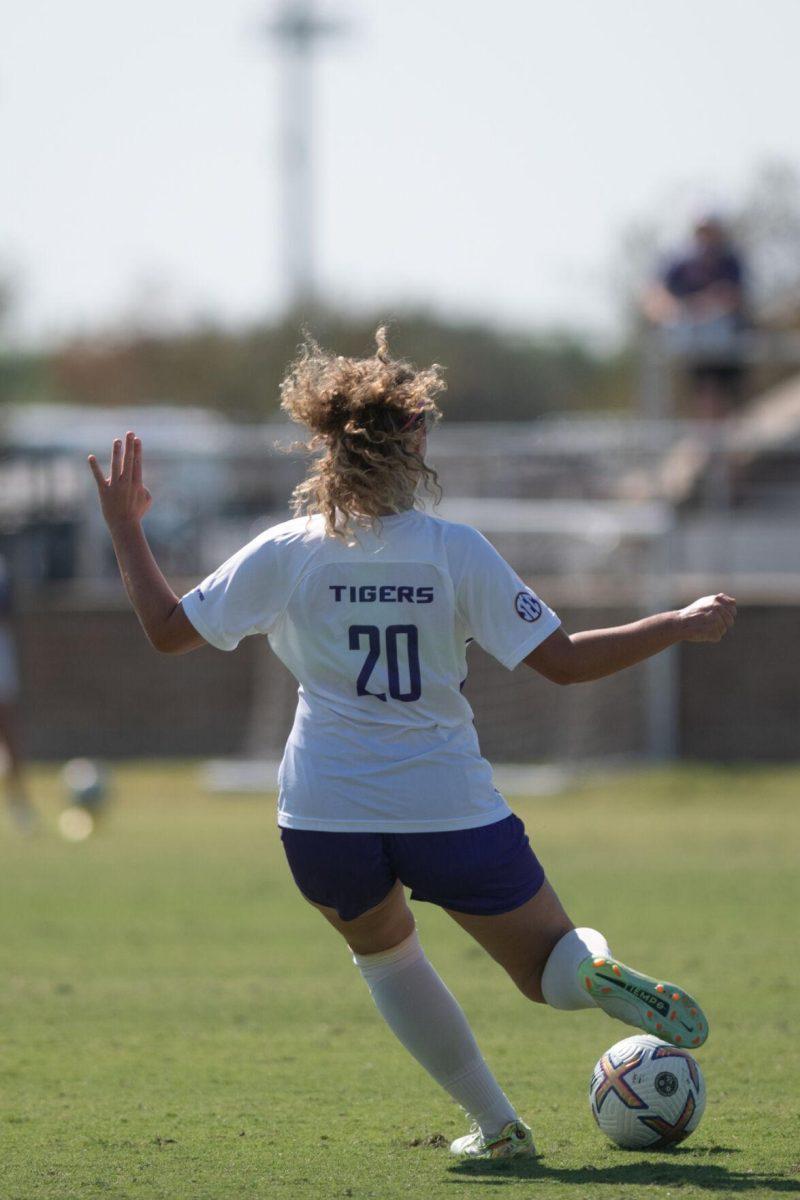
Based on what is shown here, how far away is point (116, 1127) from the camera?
5074 mm

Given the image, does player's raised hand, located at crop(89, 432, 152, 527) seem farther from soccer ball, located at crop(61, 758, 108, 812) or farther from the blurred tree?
the blurred tree

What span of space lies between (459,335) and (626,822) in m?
36.4

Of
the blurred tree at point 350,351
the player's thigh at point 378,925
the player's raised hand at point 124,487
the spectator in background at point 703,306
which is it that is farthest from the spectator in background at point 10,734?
the blurred tree at point 350,351

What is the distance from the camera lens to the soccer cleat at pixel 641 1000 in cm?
434

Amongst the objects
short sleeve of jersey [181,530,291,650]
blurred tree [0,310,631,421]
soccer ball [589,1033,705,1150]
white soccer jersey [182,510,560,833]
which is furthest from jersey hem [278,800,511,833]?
blurred tree [0,310,631,421]

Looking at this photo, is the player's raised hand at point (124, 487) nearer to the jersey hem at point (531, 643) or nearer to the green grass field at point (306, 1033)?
the jersey hem at point (531, 643)

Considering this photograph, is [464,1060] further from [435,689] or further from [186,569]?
[186,569]

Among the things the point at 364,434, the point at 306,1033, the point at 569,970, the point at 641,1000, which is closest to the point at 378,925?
the point at 569,970

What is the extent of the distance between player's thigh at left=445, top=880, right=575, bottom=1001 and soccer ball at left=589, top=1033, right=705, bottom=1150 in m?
0.38

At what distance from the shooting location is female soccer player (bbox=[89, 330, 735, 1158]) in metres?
4.33

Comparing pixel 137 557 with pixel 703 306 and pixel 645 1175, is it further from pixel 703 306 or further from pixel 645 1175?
pixel 703 306

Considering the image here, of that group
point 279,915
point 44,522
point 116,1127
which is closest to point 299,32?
point 44,522

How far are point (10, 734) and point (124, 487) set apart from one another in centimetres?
1026

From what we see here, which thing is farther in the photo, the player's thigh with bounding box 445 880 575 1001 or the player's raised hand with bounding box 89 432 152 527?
the player's raised hand with bounding box 89 432 152 527
